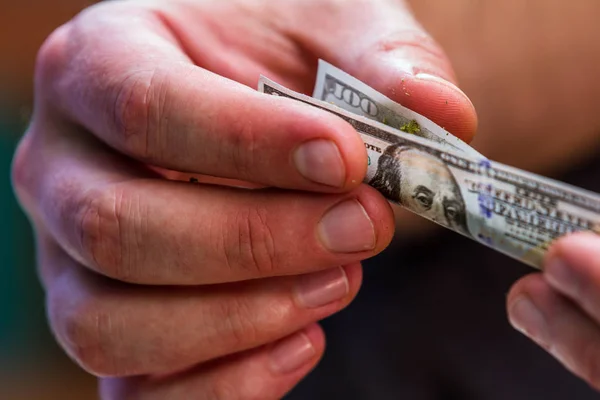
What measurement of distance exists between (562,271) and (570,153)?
0.94 metres

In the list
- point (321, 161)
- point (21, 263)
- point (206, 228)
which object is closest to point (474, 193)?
point (321, 161)

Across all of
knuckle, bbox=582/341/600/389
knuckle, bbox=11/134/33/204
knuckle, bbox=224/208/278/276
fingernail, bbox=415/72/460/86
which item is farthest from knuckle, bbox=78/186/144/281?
knuckle, bbox=582/341/600/389

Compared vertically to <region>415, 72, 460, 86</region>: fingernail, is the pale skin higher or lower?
lower

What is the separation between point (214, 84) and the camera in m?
0.55

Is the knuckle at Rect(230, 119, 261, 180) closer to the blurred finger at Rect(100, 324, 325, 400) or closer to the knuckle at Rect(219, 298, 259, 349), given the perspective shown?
the knuckle at Rect(219, 298, 259, 349)

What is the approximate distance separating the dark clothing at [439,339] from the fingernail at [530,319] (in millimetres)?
474

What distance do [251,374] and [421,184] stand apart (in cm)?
34

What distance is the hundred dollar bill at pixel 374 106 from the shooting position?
559 millimetres

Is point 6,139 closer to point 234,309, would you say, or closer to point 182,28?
point 182,28

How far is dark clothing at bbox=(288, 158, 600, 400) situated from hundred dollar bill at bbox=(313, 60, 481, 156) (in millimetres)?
532

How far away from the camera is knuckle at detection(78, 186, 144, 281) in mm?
595

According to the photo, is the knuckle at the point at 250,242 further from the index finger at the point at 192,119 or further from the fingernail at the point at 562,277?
the fingernail at the point at 562,277

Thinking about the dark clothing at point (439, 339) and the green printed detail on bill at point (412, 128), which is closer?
the green printed detail on bill at point (412, 128)

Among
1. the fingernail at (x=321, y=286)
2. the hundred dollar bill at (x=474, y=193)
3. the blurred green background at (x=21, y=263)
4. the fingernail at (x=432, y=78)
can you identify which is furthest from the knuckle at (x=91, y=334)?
the blurred green background at (x=21, y=263)
